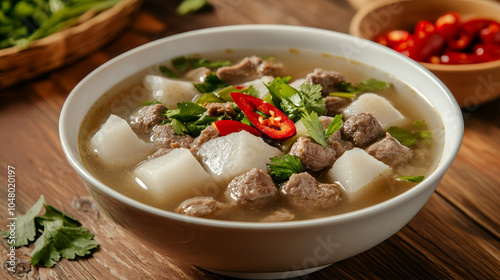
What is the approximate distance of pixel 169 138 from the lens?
2.50 metres

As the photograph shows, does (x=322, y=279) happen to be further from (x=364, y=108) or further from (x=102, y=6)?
(x=102, y=6)

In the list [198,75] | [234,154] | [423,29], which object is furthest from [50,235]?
[423,29]

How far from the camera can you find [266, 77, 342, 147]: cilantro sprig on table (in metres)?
2.46

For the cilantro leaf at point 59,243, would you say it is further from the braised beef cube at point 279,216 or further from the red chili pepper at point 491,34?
the red chili pepper at point 491,34

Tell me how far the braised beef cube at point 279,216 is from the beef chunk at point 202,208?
181mm

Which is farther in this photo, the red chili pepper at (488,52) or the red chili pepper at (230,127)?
the red chili pepper at (488,52)

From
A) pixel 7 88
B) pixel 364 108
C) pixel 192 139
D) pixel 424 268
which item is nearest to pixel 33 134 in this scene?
pixel 7 88

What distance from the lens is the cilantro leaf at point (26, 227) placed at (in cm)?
248

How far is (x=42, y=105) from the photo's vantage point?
3482 mm

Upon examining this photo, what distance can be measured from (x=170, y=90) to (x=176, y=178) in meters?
0.73

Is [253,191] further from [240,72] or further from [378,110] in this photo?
[240,72]

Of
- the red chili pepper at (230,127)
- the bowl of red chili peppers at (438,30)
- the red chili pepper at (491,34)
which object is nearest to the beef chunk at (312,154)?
the red chili pepper at (230,127)

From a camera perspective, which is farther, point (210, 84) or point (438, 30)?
point (438, 30)

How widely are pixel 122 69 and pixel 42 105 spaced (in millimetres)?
939
